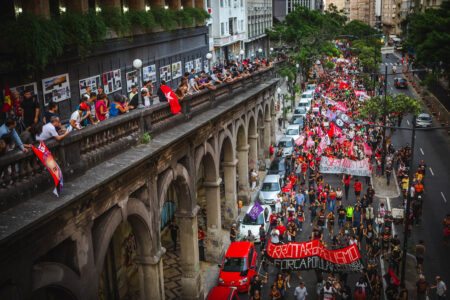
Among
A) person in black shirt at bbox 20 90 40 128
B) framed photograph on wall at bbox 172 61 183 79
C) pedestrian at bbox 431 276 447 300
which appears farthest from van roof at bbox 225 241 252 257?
framed photograph on wall at bbox 172 61 183 79

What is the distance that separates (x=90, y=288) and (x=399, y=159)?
34948 millimetres

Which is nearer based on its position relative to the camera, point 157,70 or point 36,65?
point 36,65

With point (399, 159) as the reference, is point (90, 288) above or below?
Answer: above

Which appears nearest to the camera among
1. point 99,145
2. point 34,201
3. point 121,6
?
point 34,201

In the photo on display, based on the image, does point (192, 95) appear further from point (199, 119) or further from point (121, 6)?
point (121, 6)

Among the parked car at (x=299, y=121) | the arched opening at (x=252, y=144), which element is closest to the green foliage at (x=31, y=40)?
the arched opening at (x=252, y=144)

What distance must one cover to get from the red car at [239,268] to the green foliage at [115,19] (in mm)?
12013

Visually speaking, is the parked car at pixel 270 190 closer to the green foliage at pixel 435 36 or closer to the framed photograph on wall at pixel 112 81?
the framed photograph on wall at pixel 112 81

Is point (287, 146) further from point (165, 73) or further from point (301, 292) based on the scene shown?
point (301, 292)

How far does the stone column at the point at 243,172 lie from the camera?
123 feet

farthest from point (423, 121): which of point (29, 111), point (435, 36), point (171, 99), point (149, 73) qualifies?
point (29, 111)

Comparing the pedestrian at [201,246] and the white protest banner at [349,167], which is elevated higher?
the white protest banner at [349,167]

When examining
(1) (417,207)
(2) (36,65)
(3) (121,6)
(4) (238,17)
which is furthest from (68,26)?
(4) (238,17)

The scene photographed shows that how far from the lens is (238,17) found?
7994cm
